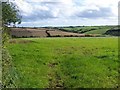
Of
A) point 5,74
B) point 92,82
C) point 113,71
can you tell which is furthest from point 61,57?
point 5,74

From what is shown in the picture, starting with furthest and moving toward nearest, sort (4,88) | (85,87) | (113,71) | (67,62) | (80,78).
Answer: (67,62), (113,71), (80,78), (85,87), (4,88)

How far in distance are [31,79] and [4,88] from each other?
310 inches

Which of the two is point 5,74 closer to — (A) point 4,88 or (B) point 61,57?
(A) point 4,88

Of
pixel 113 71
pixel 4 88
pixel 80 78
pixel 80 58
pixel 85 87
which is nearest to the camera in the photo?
pixel 4 88

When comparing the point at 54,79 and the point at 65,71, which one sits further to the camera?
the point at 65,71

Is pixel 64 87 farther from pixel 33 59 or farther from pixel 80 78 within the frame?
pixel 33 59

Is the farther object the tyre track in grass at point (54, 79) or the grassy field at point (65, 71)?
the grassy field at point (65, 71)

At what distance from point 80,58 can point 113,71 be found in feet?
24.2

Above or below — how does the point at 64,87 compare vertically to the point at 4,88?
below

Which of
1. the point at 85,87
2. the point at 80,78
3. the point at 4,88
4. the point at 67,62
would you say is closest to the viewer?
the point at 4,88

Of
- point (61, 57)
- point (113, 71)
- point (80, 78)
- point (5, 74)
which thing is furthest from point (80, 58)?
point (5, 74)

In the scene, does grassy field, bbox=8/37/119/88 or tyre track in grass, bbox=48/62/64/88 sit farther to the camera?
grassy field, bbox=8/37/119/88

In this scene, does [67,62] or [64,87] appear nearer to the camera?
[64,87]

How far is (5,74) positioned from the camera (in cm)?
1778
